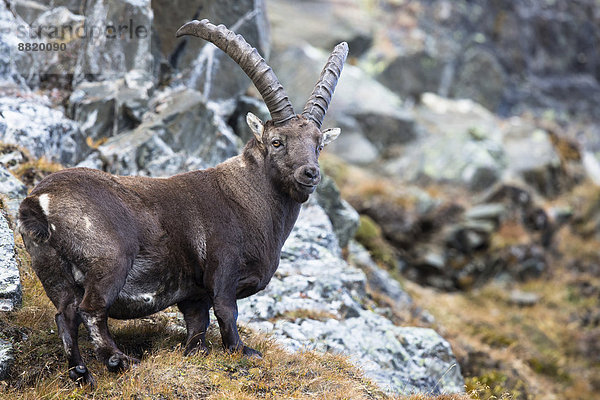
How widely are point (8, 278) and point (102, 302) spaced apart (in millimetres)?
1644

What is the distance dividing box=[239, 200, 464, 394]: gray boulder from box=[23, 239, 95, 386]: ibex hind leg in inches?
136

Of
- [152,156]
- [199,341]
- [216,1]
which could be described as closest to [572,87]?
[216,1]

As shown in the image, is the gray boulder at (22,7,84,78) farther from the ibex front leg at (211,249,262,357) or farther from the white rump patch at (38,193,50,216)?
the ibex front leg at (211,249,262,357)

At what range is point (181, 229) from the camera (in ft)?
24.0

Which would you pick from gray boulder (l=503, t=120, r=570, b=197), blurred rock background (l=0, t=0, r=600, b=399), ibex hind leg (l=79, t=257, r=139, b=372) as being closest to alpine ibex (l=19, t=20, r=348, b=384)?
ibex hind leg (l=79, t=257, r=139, b=372)

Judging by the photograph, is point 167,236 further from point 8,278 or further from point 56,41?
point 56,41

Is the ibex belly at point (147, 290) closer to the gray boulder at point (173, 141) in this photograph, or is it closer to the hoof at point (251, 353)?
the hoof at point (251, 353)

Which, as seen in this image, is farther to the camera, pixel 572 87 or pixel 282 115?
pixel 572 87

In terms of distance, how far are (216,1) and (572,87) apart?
27.2m

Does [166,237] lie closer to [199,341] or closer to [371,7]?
[199,341]

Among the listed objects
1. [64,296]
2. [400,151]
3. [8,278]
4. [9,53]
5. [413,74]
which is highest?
[413,74]

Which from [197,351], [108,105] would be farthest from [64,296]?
[108,105]

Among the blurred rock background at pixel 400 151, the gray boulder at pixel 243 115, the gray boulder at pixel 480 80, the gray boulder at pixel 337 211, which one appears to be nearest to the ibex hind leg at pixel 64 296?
the blurred rock background at pixel 400 151

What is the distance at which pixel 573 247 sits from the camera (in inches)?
966
